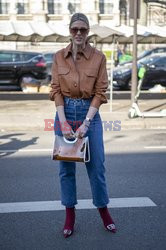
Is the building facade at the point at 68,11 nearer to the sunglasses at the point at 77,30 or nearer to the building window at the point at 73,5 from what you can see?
the building window at the point at 73,5

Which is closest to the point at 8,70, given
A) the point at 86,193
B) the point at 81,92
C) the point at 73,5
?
the point at 86,193

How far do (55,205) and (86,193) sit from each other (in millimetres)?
555

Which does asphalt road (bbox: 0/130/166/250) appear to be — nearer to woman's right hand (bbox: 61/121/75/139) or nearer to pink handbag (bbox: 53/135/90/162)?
pink handbag (bbox: 53/135/90/162)

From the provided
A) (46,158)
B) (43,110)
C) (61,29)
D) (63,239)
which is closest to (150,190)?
(63,239)

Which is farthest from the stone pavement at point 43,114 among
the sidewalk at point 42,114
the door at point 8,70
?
the door at point 8,70

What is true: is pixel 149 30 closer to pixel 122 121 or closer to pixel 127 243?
pixel 122 121

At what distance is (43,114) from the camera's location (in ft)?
38.1

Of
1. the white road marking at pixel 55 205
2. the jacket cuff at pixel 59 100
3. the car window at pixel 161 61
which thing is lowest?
the car window at pixel 161 61

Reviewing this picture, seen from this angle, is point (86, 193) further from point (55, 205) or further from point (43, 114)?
point (43, 114)

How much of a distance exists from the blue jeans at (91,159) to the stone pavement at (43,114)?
6.21 metres

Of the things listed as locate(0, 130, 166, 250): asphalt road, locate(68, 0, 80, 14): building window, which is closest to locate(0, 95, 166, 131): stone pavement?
locate(0, 130, 166, 250): asphalt road

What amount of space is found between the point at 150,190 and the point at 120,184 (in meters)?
0.43

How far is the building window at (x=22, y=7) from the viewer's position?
1631 inches

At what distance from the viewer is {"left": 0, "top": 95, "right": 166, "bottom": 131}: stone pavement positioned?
1015 cm
